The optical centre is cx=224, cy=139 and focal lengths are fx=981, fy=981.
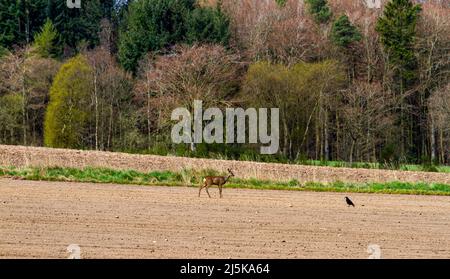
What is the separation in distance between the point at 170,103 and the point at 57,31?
1165 inches

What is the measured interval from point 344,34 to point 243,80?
1500 cm

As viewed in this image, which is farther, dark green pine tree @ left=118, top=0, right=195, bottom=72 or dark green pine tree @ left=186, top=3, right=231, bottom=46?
dark green pine tree @ left=118, top=0, right=195, bottom=72

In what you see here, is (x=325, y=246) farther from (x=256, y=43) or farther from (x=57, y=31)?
(x=57, y=31)

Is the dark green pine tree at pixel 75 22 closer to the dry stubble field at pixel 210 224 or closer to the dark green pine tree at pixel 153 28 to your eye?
the dark green pine tree at pixel 153 28

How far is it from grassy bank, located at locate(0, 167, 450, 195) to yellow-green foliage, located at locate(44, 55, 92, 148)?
30056mm

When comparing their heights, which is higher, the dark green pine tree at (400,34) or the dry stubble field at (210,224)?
the dark green pine tree at (400,34)

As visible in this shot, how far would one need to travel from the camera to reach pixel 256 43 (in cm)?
8794

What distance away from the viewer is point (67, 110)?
74750mm

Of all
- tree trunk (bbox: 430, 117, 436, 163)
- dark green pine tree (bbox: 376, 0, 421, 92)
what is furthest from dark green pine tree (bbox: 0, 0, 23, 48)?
tree trunk (bbox: 430, 117, 436, 163)

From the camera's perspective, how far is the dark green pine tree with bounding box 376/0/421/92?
8250 centimetres

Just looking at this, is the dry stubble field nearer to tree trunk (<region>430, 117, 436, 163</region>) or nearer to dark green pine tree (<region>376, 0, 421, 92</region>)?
tree trunk (<region>430, 117, 436, 163</region>)

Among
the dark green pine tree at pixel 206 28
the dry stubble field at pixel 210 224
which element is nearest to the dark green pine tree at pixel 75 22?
the dark green pine tree at pixel 206 28

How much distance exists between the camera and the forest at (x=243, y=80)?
241 ft

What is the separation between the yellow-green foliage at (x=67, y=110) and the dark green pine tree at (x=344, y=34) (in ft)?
77.9
